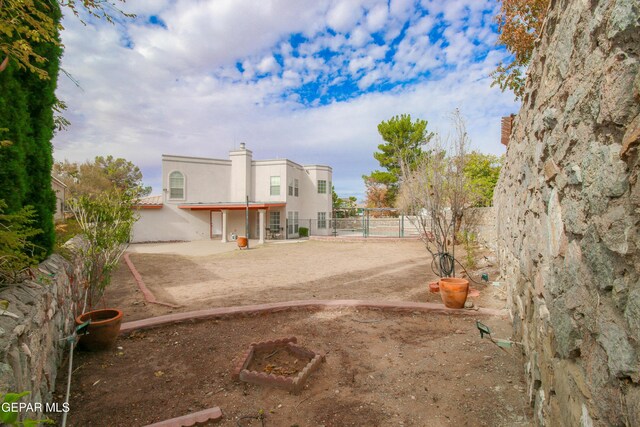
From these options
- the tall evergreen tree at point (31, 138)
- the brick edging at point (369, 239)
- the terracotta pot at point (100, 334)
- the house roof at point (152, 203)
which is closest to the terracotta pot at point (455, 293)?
the terracotta pot at point (100, 334)

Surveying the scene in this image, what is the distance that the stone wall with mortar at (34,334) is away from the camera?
1.93 m

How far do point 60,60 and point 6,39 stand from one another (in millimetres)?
1168

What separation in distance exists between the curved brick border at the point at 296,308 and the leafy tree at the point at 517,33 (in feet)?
18.9

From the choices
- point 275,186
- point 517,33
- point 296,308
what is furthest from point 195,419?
point 275,186

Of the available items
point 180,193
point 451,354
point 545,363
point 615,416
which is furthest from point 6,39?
point 180,193

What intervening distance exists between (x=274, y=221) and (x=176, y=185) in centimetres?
677

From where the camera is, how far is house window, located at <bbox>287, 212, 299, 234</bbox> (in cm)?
2234

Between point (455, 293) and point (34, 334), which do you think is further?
point (455, 293)

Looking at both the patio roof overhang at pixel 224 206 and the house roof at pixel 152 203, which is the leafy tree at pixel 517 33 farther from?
the house roof at pixel 152 203

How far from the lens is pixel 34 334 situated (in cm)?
243

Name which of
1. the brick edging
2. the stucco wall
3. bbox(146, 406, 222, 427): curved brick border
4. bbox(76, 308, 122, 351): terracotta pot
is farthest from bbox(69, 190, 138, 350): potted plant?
the stucco wall

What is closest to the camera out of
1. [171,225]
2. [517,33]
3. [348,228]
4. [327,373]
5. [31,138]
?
[327,373]

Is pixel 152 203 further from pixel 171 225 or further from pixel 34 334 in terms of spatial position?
pixel 34 334

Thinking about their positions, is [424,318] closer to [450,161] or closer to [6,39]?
[450,161]
